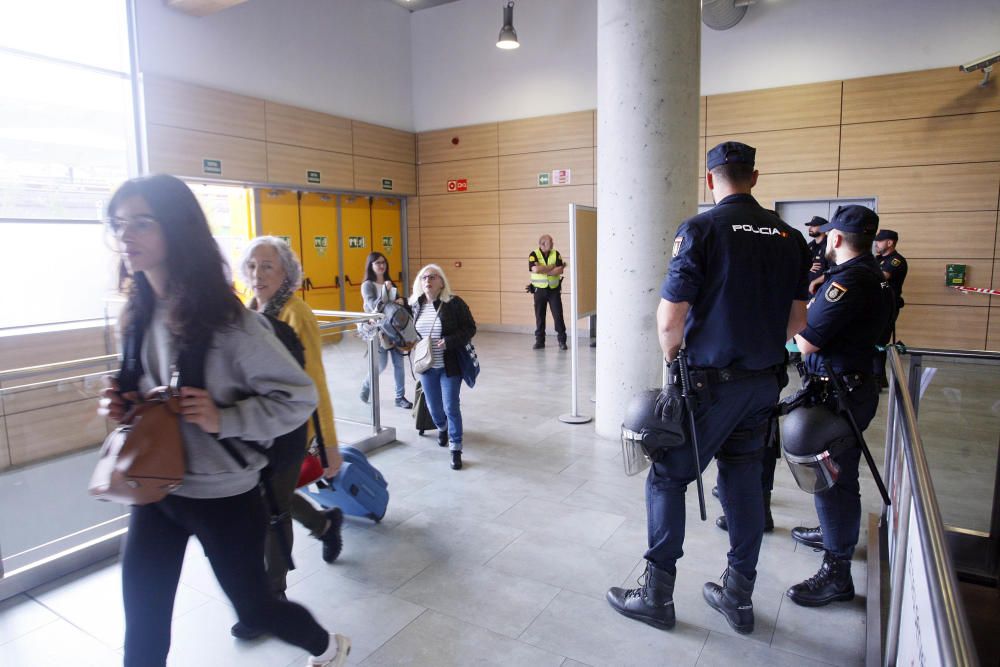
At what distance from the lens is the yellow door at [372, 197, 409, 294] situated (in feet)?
36.4

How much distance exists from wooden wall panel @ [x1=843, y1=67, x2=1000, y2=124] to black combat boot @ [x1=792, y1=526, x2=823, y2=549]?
21.5 ft

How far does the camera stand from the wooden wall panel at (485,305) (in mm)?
10930

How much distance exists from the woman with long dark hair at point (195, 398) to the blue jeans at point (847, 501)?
215 centimetres

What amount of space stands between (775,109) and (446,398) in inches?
256

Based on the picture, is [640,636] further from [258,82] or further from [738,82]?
[258,82]

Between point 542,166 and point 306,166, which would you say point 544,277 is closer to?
point 542,166

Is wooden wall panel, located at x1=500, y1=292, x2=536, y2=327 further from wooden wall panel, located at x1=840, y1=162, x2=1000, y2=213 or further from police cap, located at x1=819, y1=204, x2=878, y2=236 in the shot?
police cap, located at x1=819, y1=204, x2=878, y2=236

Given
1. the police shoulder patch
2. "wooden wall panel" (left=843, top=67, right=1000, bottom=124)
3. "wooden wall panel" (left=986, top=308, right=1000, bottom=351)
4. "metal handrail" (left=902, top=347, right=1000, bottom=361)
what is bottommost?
"wooden wall panel" (left=986, top=308, right=1000, bottom=351)

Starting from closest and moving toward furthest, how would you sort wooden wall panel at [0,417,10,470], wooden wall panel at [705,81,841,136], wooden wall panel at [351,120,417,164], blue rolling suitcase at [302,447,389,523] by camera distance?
wooden wall panel at [0,417,10,470] < blue rolling suitcase at [302,447,389,523] < wooden wall panel at [705,81,841,136] < wooden wall panel at [351,120,417,164]

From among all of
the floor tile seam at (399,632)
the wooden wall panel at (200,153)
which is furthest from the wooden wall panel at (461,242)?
the floor tile seam at (399,632)

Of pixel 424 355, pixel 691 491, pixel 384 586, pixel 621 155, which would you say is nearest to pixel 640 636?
pixel 384 586

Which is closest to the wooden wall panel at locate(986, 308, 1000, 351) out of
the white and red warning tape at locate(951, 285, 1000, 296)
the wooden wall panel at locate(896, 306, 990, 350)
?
the wooden wall panel at locate(896, 306, 990, 350)

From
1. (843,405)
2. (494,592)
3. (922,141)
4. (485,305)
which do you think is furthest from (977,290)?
(494,592)

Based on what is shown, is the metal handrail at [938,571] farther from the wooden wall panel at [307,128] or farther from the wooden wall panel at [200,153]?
the wooden wall panel at [307,128]
